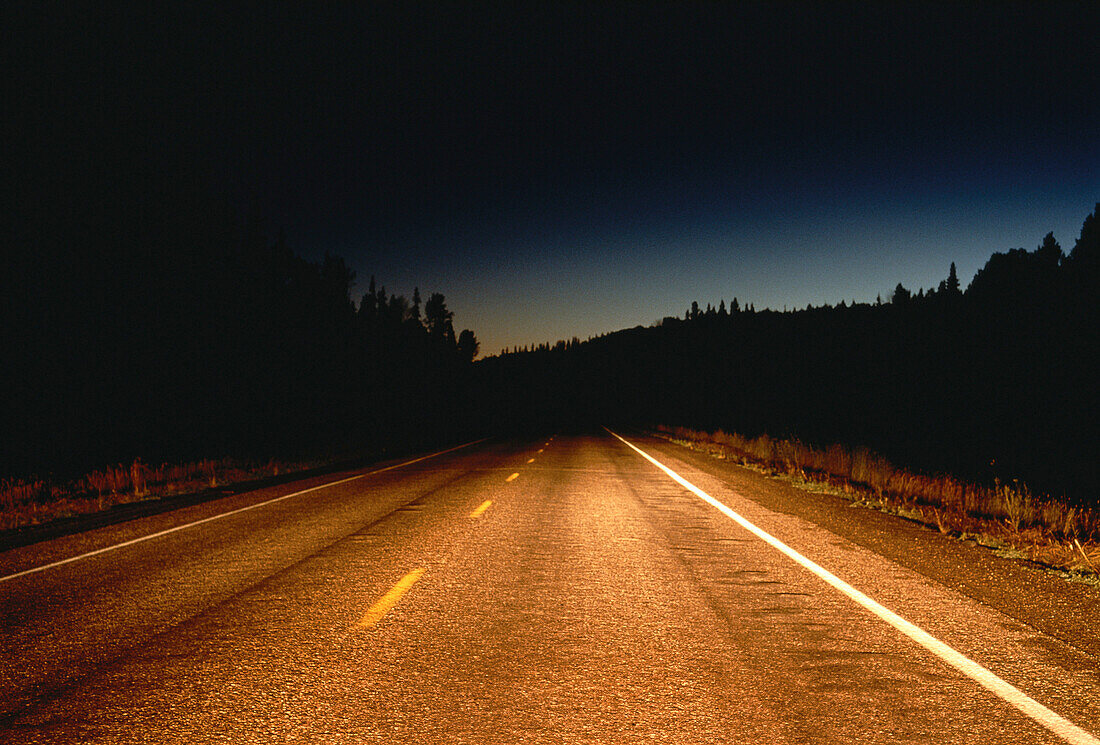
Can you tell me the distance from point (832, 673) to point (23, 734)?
4.36 m

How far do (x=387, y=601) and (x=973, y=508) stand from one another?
9507mm

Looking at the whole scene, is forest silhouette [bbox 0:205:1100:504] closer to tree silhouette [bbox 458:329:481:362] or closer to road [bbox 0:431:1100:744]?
road [bbox 0:431:1100:744]

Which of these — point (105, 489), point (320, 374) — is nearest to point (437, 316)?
point (320, 374)

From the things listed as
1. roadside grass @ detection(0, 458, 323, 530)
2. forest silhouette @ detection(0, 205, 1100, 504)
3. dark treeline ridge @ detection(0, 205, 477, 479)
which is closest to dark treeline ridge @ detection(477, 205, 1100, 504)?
forest silhouette @ detection(0, 205, 1100, 504)

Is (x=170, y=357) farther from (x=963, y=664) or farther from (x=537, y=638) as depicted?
(x=963, y=664)

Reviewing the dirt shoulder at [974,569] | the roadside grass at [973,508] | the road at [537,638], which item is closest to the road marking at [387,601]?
the road at [537,638]

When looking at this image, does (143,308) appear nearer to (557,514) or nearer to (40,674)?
(557,514)

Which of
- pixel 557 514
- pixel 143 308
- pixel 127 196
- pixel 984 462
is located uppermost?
pixel 127 196

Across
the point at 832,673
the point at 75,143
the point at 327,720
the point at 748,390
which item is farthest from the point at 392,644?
the point at 748,390

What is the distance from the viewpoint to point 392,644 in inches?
166

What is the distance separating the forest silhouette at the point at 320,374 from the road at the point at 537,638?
9961 millimetres

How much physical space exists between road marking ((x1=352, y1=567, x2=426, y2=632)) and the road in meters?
0.03

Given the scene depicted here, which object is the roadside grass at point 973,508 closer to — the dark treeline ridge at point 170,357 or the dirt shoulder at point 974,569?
the dirt shoulder at point 974,569

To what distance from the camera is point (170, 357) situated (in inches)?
1214
